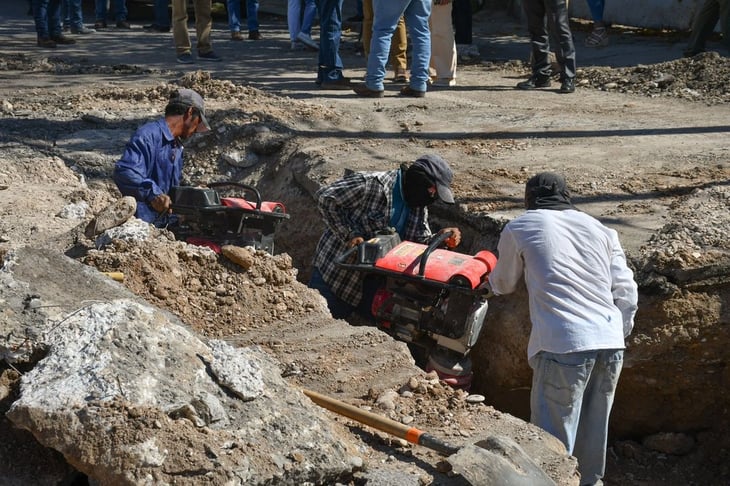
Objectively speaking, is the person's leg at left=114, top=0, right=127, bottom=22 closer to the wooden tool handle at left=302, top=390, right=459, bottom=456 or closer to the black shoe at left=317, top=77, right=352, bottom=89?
the black shoe at left=317, top=77, right=352, bottom=89

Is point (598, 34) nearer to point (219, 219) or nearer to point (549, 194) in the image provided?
point (219, 219)

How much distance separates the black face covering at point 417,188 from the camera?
595cm

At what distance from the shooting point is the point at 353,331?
5.25 meters

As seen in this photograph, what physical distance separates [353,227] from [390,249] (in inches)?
16.8

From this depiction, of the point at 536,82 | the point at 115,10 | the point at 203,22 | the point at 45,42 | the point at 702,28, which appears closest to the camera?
the point at 536,82

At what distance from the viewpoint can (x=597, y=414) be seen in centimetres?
509

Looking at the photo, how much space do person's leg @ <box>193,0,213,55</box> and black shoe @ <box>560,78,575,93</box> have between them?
4.24m

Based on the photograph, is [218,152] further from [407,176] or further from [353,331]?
[353,331]

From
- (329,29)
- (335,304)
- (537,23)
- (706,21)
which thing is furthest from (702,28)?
(335,304)

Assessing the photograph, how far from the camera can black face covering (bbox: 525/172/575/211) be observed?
5066 mm

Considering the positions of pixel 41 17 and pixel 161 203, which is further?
pixel 41 17

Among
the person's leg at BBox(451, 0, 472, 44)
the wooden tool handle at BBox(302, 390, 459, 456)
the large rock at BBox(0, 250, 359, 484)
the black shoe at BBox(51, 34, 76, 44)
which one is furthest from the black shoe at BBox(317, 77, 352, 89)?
the large rock at BBox(0, 250, 359, 484)

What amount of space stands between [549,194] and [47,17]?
1088cm

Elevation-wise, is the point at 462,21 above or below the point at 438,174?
above
